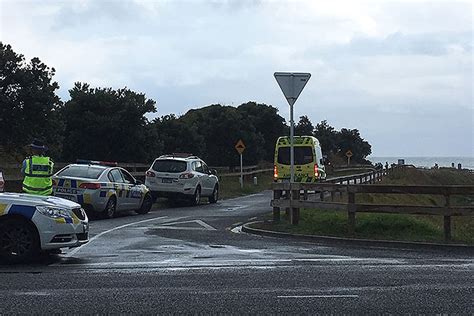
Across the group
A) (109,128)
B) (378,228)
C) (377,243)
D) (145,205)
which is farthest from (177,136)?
(377,243)

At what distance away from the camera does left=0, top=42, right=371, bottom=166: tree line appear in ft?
98.7

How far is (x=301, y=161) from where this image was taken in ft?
91.0

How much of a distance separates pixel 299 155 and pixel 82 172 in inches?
420

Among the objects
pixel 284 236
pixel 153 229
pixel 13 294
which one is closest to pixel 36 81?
pixel 153 229

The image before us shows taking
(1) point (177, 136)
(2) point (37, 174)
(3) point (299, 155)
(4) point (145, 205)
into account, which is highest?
(1) point (177, 136)

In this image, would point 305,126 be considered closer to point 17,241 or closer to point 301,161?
point 301,161

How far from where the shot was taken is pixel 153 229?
16.4m

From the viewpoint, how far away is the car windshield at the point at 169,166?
25000mm

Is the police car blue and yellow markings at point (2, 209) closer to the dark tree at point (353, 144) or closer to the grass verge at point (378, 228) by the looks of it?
the grass verge at point (378, 228)

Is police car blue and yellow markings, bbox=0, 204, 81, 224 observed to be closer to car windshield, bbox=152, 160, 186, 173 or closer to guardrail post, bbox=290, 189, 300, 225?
guardrail post, bbox=290, 189, 300, 225

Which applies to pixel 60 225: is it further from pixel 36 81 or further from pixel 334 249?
pixel 36 81

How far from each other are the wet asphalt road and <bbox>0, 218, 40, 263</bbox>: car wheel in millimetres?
258

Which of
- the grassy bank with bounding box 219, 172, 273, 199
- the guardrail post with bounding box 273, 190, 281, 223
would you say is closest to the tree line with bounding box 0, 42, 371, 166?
the grassy bank with bounding box 219, 172, 273, 199

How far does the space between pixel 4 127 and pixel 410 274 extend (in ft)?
76.2
